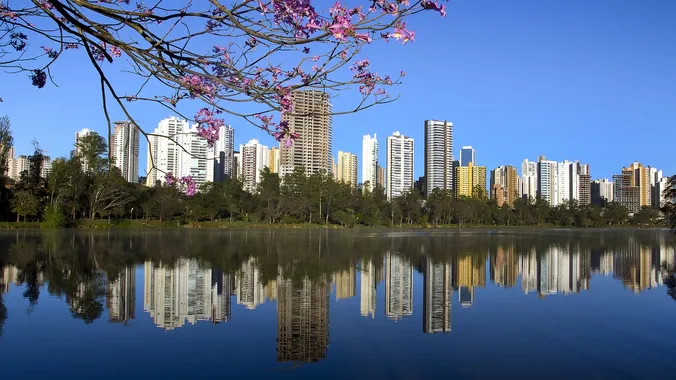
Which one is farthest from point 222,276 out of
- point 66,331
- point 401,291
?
point 66,331

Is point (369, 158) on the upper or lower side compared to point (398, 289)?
upper

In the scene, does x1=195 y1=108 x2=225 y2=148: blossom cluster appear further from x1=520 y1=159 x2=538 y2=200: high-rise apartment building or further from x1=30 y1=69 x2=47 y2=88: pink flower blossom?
x1=520 y1=159 x2=538 y2=200: high-rise apartment building

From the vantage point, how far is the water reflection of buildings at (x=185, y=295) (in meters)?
9.03

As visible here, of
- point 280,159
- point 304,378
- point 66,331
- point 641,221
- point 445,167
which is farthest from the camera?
point 445,167

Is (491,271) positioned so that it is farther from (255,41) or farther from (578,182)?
(578,182)

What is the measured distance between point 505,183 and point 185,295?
432 ft

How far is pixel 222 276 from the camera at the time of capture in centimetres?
1402

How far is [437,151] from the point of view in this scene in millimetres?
118812

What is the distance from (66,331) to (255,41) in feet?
19.2

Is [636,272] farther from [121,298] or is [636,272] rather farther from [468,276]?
[121,298]

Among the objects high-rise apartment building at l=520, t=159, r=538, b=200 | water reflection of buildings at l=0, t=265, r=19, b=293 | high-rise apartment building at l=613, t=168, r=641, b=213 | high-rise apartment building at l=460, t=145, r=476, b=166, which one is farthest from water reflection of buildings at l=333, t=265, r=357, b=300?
high-rise apartment building at l=460, t=145, r=476, b=166

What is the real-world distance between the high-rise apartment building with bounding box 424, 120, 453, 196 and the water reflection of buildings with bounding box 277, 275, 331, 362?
10732cm

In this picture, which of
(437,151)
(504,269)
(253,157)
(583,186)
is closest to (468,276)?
(504,269)

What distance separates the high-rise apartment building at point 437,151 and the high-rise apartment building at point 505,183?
1396 centimetres
